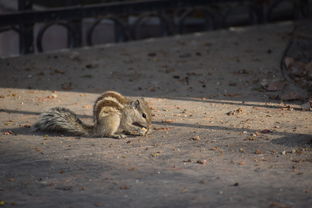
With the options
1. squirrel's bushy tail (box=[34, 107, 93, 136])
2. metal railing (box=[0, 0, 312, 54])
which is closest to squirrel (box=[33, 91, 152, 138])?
squirrel's bushy tail (box=[34, 107, 93, 136])

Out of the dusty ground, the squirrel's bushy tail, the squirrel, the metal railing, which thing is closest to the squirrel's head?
the squirrel

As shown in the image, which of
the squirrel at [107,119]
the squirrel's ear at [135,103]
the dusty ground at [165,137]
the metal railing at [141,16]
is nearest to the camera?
the dusty ground at [165,137]

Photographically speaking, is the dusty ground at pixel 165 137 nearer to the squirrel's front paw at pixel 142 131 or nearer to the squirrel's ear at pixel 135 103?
the squirrel's front paw at pixel 142 131

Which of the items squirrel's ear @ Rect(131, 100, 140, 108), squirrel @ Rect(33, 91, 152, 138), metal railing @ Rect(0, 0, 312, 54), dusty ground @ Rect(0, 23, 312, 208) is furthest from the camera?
metal railing @ Rect(0, 0, 312, 54)

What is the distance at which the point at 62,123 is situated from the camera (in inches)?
291

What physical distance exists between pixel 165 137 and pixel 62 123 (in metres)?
1.38

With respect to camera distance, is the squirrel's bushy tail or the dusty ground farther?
the squirrel's bushy tail

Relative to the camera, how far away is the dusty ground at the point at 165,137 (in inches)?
203

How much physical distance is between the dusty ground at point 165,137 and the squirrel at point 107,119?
141mm

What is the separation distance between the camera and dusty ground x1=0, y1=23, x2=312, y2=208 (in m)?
5.14

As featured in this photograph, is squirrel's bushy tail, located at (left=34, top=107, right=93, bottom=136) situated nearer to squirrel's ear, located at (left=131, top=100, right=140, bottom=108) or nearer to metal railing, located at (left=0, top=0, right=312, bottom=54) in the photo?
squirrel's ear, located at (left=131, top=100, right=140, bottom=108)

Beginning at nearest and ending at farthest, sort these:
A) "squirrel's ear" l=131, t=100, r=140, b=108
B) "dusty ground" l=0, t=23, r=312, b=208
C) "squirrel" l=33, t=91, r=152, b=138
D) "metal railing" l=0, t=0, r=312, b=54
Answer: "dusty ground" l=0, t=23, r=312, b=208 → "squirrel" l=33, t=91, r=152, b=138 → "squirrel's ear" l=131, t=100, r=140, b=108 → "metal railing" l=0, t=0, r=312, b=54

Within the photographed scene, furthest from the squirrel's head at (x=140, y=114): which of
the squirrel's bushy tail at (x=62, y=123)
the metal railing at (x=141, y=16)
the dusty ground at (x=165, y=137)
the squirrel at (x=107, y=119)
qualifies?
the metal railing at (x=141, y=16)

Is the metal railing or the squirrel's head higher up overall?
the metal railing
